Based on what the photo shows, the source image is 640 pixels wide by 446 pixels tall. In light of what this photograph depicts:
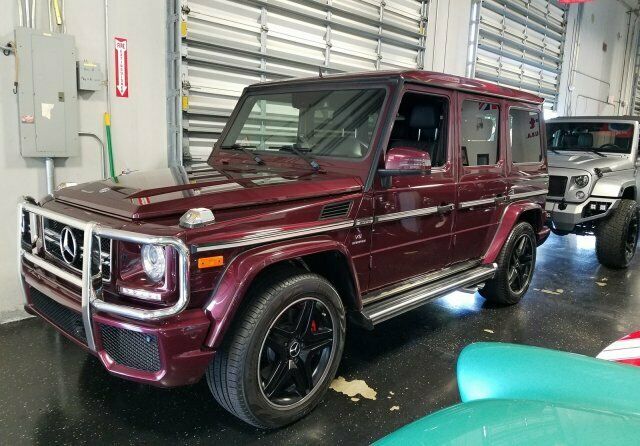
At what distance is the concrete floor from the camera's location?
7.61ft

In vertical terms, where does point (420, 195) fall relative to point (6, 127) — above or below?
below

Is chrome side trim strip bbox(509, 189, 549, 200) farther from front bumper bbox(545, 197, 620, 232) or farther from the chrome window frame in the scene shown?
the chrome window frame

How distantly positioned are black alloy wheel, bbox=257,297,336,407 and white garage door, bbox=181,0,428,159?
9.01 ft

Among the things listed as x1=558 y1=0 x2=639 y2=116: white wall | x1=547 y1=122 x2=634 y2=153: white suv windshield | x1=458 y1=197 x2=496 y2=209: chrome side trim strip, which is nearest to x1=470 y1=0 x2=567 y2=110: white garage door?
x1=558 y1=0 x2=639 y2=116: white wall

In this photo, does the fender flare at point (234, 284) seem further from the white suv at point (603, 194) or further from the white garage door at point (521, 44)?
the white garage door at point (521, 44)

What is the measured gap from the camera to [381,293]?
288 centimetres

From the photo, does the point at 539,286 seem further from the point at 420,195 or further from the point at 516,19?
the point at 516,19

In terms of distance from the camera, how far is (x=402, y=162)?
2609mm

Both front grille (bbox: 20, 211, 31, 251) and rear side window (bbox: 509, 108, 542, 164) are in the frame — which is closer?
front grille (bbox: 20, 211, 31, 251)

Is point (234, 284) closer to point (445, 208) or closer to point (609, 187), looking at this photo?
point (445, 208)

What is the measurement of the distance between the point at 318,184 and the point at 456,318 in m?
2.07

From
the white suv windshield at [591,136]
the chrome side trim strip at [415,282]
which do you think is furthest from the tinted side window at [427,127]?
the white suv windshield at [591,136]

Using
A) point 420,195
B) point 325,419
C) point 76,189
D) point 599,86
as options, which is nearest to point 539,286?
point 420,195

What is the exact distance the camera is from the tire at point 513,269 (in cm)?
395
